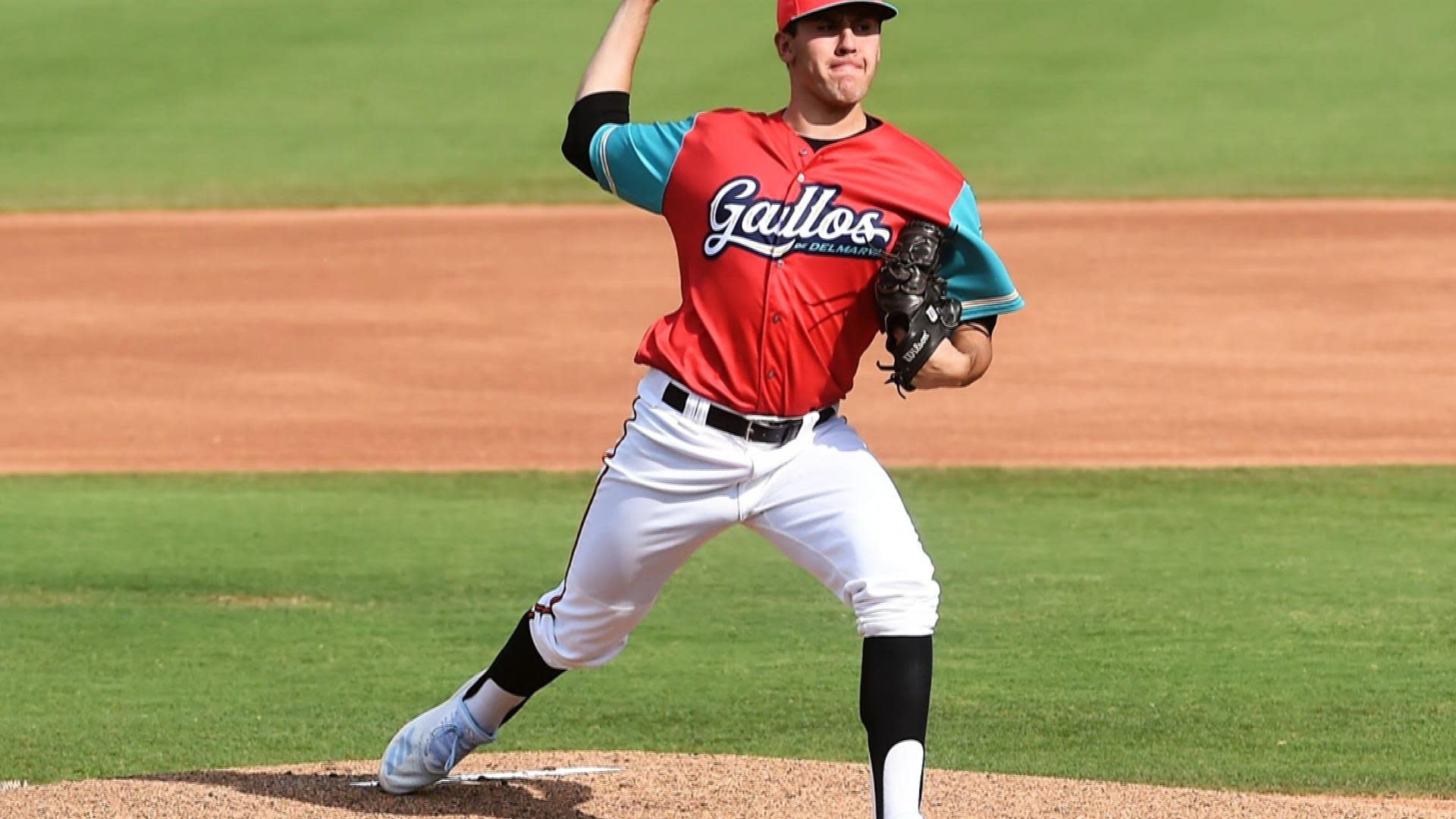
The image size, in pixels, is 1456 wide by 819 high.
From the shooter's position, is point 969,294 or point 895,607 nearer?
point 895,607

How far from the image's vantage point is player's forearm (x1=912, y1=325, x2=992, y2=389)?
4785 millimetres

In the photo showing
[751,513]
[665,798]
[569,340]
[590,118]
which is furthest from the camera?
[569,340]

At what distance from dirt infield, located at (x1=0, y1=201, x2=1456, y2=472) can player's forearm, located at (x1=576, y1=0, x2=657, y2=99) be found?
672cm

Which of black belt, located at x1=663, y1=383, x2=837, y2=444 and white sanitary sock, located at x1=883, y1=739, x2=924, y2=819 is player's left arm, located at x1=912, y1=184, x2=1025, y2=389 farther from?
white sanitary sock, located at x1=883, y1=739, x2=924, y2=819

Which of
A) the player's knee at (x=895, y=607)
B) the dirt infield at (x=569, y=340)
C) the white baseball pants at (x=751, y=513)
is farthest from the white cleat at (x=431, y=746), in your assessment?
the player's knee at (x=895, y=607)

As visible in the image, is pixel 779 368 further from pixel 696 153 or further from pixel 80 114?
pixel 80 114

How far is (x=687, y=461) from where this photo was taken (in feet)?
16.0

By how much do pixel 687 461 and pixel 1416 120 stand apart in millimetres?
21047

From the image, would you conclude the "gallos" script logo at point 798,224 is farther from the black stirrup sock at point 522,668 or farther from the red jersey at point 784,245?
the black stirrup sock at point 522,668

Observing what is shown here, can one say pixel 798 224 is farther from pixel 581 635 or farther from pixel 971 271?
pixel 581 635

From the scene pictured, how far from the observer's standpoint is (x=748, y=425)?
4828 mm

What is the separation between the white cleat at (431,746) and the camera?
5453mm

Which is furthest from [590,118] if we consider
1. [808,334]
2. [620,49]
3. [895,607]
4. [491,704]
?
[491,704]

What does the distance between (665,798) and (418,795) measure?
24.4 inches
